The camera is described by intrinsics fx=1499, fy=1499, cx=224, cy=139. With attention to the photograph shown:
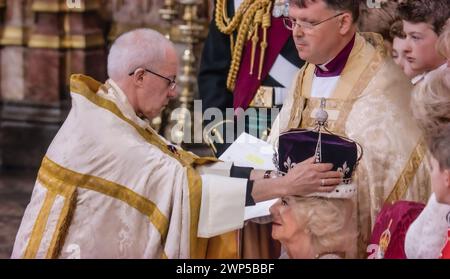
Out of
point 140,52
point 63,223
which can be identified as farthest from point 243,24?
point 63,223

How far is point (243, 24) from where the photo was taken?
5832mm

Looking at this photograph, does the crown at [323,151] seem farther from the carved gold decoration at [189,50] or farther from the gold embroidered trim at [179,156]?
the carved gold decoration at [189,50]

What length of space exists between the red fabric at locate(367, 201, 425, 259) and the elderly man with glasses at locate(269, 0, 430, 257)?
0.09 meters

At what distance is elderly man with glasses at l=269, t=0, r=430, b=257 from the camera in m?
5.21

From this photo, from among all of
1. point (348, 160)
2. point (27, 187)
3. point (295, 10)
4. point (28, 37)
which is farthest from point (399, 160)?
point (28, 37)

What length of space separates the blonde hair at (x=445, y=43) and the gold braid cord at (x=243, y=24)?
2.46 ft

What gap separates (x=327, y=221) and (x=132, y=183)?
0.69 metres

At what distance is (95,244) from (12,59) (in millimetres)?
3616

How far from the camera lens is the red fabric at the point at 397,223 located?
5051mm

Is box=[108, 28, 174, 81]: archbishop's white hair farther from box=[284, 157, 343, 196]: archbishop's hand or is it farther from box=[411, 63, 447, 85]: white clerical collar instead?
box=[411, 63, 447, 85]: white clerical collar

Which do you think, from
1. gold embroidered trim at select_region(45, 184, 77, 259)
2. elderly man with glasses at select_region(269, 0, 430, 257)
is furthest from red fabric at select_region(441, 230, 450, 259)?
gold embroidered trim at select_region(45, 184, 77, 259)

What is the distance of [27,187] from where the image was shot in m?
8.00

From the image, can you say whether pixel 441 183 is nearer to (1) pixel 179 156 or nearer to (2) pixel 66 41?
(1) pixel 179 156
